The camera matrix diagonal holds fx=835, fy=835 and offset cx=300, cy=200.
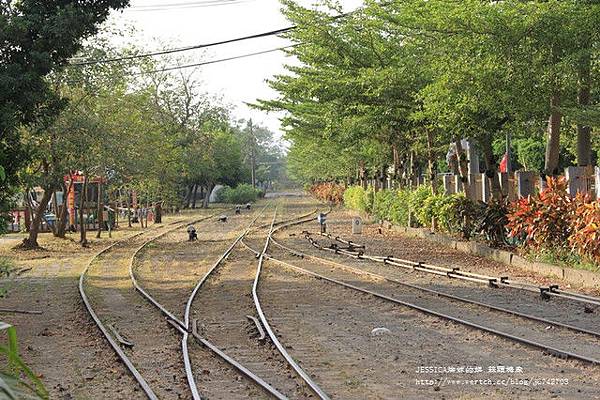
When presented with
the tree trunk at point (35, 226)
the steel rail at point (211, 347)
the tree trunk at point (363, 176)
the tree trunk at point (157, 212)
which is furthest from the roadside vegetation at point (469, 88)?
the tree trunk at point (363, 176)

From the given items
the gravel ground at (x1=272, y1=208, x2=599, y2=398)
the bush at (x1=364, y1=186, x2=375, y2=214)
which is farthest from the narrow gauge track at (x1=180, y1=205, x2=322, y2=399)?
the bush at (x1=364, y1=186, x2=375, y2=214)

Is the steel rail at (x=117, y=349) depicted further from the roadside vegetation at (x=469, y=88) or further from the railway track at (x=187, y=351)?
the roadside vegetation at (x=469, y=88)

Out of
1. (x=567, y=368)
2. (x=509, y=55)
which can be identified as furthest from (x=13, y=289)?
(x=567, y=368)

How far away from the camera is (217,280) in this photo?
1822 cm

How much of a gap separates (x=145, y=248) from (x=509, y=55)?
53.5 feet

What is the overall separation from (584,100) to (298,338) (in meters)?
10.2

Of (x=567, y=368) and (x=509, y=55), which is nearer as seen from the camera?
(x=567, y=368)

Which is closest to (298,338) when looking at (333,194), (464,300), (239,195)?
(464,300)

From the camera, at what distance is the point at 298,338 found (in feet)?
35.4

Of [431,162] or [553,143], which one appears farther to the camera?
[431,162]

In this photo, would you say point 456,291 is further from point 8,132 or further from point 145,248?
point 145,248

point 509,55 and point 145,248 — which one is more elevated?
point 509,55

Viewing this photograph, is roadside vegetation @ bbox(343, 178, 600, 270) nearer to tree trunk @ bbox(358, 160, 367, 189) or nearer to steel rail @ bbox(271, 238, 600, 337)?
steel rail @ bbox(271, 238, 600, 337)

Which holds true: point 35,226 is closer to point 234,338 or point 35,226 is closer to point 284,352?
point 234,338
